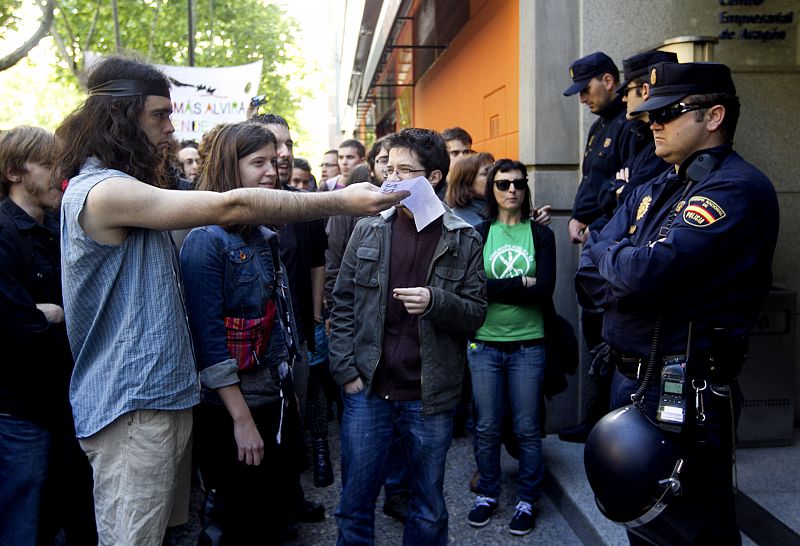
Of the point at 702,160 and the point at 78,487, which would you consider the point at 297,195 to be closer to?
the point at 702,160

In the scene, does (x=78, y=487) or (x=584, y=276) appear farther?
(x=78, y=487)

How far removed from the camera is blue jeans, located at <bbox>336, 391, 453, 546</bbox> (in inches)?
123

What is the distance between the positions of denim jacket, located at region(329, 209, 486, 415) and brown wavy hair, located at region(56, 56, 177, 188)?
1.07 meters

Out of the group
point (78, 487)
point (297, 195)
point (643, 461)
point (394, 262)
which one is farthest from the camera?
point (78, 487)

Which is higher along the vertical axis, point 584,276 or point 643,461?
point 584,276

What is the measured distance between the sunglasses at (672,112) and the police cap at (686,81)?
2cm

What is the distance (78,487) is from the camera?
3451mm

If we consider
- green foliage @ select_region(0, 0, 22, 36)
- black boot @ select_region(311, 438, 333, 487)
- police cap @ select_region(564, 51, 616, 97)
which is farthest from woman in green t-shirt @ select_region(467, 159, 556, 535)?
green foliage @ select_region(0, 0, 22, 36)

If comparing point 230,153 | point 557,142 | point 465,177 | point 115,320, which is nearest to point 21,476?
point 115,320

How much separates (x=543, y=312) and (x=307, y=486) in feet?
6.37

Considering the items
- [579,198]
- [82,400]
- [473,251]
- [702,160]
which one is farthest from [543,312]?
[82,400]

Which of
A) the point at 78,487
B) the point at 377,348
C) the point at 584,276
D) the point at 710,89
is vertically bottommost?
the point at 78,487

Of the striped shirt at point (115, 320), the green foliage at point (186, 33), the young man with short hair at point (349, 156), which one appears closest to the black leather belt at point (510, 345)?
the striped shirt at point (115, 320)

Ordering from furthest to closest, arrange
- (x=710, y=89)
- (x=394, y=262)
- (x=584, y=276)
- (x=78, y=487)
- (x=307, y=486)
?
(x=307, y=486) → (x=78, y=487) → (x=394, y=262) → (x=584, y=276) → (x=710, y=89)
